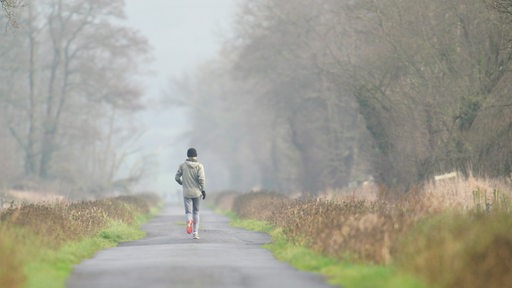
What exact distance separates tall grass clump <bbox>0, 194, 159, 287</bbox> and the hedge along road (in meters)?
0.35

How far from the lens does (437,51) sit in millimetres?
37781

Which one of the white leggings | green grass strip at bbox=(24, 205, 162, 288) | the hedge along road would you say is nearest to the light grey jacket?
the white leggings

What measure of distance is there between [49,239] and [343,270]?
595cm

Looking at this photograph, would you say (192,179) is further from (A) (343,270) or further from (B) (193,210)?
(A) (343,270)

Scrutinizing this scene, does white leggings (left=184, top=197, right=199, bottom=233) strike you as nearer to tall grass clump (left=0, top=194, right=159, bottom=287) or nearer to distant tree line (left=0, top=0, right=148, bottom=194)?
tall grass clump (left=0, top=194, right=159, bottom=287)

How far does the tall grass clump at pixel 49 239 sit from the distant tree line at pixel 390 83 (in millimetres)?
11094

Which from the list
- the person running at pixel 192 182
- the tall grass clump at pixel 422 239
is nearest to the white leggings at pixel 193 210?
the person running at pixel 192 182

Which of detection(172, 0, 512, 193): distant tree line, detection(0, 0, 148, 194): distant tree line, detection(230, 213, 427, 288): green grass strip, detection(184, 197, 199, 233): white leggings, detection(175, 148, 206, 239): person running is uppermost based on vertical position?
detection(0, 0, 148, 194): distant tree line

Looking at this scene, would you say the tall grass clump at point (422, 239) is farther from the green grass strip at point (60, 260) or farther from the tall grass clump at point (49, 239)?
the tall grass clump at point (49, 239)

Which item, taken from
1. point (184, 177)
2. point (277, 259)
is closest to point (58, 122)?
point (184, 177)

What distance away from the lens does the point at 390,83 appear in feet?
134

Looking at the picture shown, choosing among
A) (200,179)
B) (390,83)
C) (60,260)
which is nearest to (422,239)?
(60,260)

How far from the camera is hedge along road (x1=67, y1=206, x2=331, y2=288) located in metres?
16.0

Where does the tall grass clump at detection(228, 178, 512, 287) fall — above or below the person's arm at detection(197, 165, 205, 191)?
below
